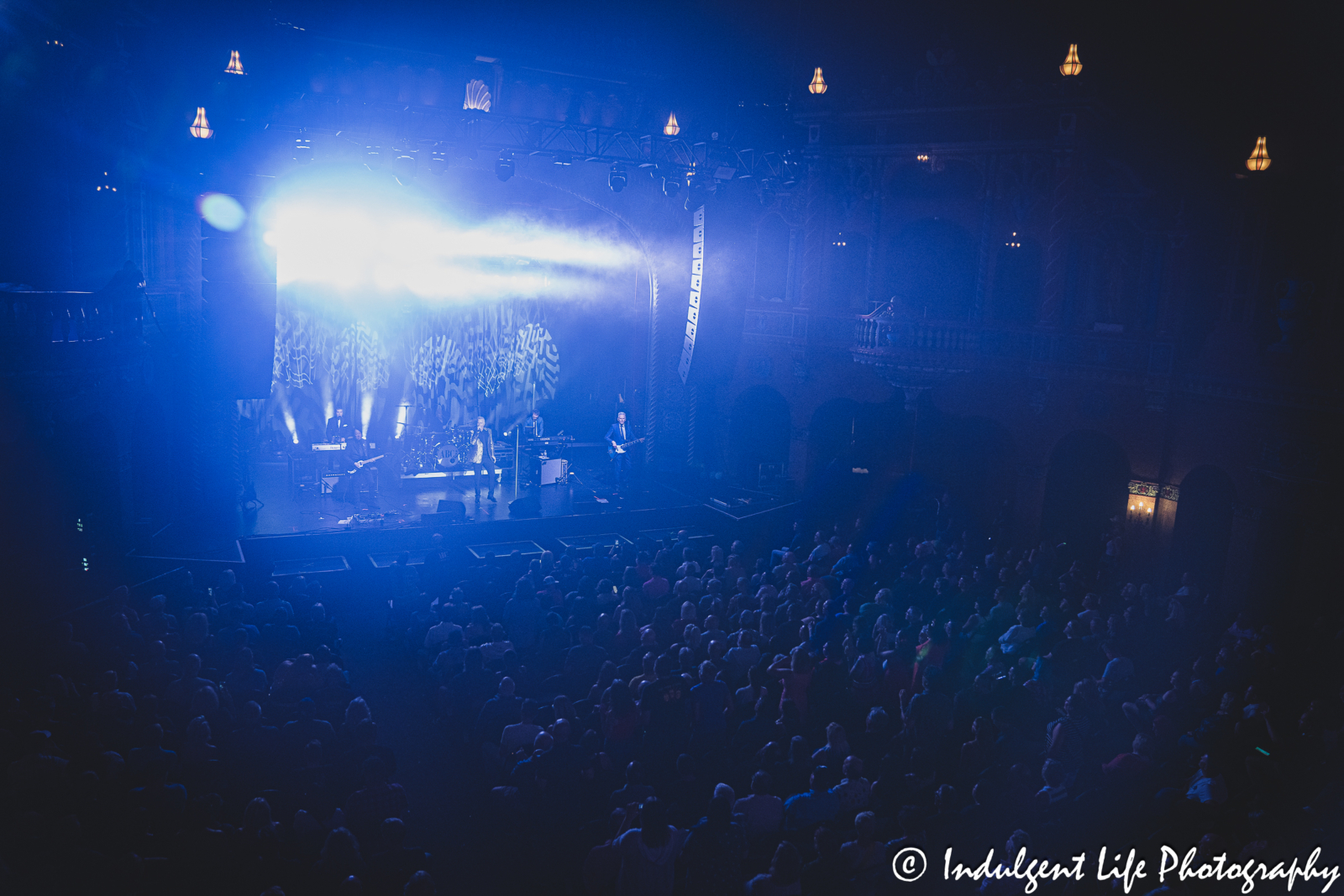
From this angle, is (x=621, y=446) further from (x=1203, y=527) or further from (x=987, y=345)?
(x=1203, y=527)

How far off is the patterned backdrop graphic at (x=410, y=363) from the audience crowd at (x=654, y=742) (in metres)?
11.8

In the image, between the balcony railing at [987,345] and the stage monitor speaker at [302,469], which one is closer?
the balcony railing at [987,345]

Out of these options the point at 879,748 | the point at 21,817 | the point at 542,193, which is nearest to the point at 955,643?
the point at 879,748

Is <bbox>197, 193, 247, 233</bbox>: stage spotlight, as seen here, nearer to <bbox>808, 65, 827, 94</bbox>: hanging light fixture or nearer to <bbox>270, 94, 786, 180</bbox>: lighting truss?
<bbox>270, 94, 786, 180</bbox>: lighting truss

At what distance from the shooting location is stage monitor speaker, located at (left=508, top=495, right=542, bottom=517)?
18.1 m

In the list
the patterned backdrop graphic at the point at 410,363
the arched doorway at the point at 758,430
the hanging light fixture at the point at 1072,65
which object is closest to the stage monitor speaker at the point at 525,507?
the patterned backdrop graphic at the point at 410,363

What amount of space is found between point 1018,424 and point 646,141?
31.9 ft

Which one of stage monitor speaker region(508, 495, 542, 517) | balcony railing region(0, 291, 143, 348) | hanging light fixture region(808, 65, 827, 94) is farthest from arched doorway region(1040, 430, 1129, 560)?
balcony railing region(0, 291, 143, 348)

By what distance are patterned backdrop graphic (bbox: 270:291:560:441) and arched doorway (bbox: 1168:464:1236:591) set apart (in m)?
14.8

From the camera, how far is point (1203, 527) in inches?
651

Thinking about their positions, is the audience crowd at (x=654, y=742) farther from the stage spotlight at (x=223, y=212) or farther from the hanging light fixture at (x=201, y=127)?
the hanging light fixture at (x=201, y=127)

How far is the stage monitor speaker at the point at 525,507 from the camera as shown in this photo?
713 inches

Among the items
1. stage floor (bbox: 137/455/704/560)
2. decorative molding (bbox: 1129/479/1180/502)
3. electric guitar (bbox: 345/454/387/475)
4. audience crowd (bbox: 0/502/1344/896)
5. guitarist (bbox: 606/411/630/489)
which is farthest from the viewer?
guitarist (bbox: 606/411/630/489)

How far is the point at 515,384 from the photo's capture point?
24.0 metres
